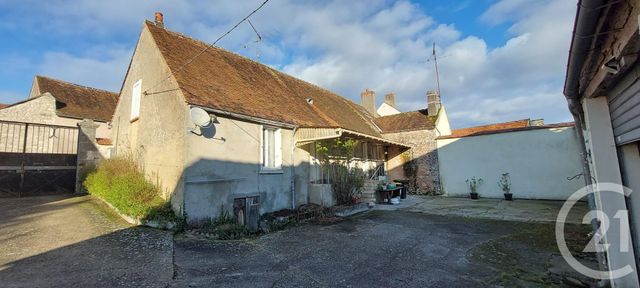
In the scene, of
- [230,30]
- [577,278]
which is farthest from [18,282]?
[577,278]

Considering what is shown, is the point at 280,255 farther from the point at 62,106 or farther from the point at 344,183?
the point at 62,106

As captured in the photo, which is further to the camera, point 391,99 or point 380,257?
point 391,99

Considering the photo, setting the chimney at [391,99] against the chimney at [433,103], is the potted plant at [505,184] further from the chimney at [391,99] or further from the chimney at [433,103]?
the chimney at [391,99]

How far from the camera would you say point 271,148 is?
9727mm

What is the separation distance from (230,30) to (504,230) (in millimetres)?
8363

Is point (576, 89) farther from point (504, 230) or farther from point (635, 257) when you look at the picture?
point (504, 230)

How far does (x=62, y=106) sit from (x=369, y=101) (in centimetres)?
2025

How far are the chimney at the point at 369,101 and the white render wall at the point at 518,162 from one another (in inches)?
292

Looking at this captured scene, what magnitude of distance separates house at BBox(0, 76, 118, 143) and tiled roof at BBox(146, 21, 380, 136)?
7.75m

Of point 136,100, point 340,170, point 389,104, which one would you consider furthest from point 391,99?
point 136,100

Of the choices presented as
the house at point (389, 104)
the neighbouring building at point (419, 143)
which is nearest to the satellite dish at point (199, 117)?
the neighbouring building at point (419, 143)

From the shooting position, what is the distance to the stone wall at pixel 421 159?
16062mm

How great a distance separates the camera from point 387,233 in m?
7.37

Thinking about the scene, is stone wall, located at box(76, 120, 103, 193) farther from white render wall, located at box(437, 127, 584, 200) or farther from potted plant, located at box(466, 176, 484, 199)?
potted plant, located at box(466, 176, 484, 199)
